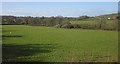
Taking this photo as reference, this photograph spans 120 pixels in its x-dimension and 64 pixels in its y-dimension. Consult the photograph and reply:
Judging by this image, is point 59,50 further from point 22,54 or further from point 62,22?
point 62,22

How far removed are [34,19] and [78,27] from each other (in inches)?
1197

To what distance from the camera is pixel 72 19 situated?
391 ft

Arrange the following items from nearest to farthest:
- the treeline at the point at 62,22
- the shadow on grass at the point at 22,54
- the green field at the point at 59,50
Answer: the shadow on grass at the point at 22,54
the green field at the point at 59,50
the treeline at the point at 62,22

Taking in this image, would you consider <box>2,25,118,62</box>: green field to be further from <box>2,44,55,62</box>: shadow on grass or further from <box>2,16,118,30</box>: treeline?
<box>2,16,118,30</box>: treeline

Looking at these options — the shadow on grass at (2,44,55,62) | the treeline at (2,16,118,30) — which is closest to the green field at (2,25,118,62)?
the shadow on grass at (2,44,55,62)

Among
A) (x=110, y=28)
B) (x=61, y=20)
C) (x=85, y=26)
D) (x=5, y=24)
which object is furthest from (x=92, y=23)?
(x=5, y=24)

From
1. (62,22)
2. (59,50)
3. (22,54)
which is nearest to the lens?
(22,54)

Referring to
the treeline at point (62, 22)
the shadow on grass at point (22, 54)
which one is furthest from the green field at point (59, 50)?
the treeline at point (62, 22)

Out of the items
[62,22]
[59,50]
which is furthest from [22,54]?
[62,22]

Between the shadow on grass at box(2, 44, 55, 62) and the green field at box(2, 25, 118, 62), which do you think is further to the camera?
the green field at box(2, 25, 118, 62)

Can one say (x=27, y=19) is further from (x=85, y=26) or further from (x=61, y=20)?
(x=85, y=26)

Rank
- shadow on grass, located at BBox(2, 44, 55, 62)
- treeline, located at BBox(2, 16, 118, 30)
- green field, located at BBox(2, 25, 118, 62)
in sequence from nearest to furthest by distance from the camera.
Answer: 1. shadow on grass, located at BBox(2, 44, 55, 62)
2. green field, located at BBox(2, 25, 118, 62)
3. treeline, located at BBox(2, 16, 118, 30)

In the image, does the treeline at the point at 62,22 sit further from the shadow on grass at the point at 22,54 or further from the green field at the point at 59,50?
the shadow on grass at the point at 22,54

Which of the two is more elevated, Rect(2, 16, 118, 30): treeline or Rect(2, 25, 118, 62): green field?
Rect(2, 25, 118, 62): green field
